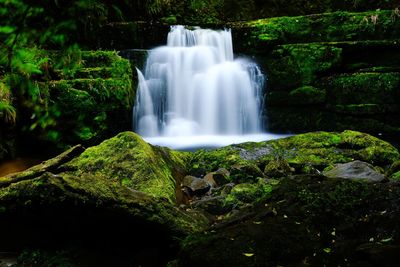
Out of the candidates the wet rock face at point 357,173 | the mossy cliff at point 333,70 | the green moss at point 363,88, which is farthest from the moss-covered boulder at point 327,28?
the wet rock face at point 357,173

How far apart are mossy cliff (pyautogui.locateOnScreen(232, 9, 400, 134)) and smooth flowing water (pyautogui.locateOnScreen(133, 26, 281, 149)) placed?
0.61 meters

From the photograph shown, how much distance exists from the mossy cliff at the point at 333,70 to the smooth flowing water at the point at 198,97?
615 mm

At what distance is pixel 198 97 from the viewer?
11523 millimetres

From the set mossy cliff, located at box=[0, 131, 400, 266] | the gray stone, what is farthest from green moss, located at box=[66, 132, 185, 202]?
the gray stone

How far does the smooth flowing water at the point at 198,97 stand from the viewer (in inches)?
429

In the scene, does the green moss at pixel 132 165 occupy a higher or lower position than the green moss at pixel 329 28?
lower

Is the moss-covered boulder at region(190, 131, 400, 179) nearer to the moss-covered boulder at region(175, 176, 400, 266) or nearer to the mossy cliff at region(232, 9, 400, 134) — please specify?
the moss-covered boulder at region(175, 176, 400, 266)

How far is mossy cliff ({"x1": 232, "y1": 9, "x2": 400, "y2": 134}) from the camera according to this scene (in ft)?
34.6

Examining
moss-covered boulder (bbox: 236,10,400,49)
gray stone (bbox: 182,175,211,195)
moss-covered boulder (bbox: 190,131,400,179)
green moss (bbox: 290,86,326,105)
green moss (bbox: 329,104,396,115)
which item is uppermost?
moss-covered boulder (bbox: 236,10,400,49)

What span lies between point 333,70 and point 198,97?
156 inches

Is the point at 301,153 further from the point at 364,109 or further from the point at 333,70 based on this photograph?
the point at 333,70

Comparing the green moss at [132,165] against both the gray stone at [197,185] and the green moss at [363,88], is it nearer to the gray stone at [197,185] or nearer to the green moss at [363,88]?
the gray stone at [197,185]

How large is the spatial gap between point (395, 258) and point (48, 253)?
2697 millimetres

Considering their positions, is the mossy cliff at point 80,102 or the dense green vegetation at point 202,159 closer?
the dense green vegetation at point 202,159
